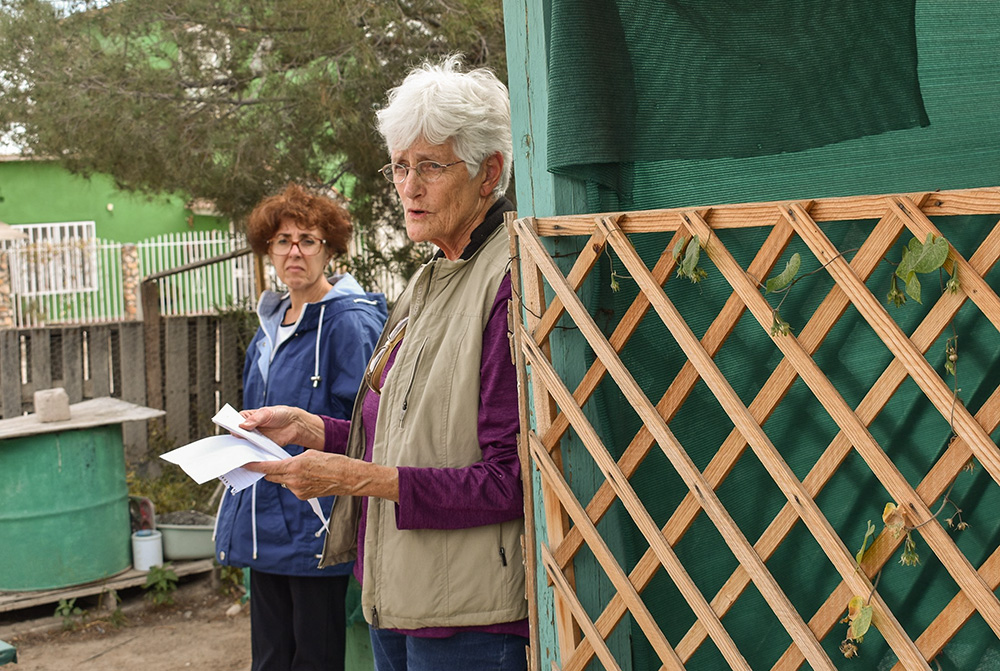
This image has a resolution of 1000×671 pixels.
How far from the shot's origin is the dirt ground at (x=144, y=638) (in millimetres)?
4660

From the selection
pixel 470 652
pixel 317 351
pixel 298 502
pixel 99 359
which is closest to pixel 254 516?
pixel 298 502

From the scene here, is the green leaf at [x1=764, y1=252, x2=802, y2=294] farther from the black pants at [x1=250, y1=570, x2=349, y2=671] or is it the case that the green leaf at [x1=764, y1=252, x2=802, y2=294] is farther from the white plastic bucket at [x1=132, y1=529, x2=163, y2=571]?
the white plastic bucket at [x1=132, y1=529, x2=163, y2=571]

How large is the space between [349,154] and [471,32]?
1.01 metres

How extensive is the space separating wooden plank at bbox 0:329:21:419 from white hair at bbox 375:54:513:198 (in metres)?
6.29

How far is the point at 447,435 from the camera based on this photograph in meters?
1.90

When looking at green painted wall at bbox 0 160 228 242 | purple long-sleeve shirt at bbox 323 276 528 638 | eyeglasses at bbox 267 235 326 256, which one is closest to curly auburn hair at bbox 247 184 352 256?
eyeglasses at bbox 267 235 326 256

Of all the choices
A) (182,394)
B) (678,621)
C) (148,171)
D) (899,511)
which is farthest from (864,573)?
(182,394)

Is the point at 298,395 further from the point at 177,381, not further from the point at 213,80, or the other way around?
the point at 177,381

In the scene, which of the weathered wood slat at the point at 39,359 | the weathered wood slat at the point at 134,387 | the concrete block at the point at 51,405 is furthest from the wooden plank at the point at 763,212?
the weathered wood slat at the point at 39,359

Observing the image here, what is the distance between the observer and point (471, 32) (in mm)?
4801

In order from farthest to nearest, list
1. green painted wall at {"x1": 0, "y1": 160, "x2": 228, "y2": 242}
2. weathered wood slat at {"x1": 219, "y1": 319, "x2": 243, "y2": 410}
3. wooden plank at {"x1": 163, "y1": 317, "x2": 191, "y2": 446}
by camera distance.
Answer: green painted wall at {"x1": 0, "y1": 160, "x2": 228, "y2": 242}
weathered wood slat at {"x1": 219, "y1": 319, "x2": 243, "y2": 410}
wooden plank at {"x1": 163, "y1": 317, "x2": 191, "y2": 446}

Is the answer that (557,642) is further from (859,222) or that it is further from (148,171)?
(148,171)

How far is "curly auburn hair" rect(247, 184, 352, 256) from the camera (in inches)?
134

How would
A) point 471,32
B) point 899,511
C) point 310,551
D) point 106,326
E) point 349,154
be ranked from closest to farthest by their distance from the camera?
point 899,511, point 310,551, point 471,32, point 349,154, point 106,326
